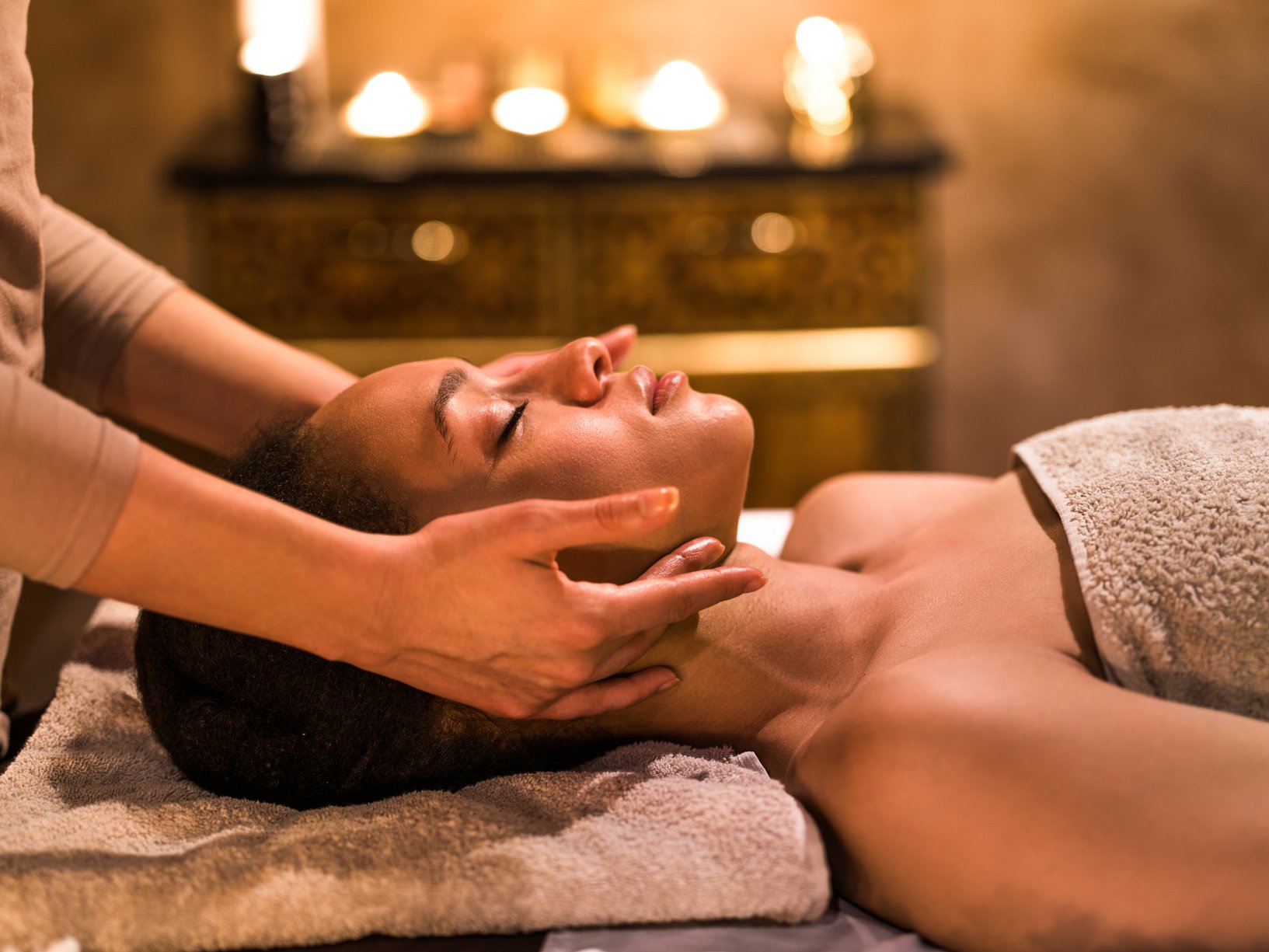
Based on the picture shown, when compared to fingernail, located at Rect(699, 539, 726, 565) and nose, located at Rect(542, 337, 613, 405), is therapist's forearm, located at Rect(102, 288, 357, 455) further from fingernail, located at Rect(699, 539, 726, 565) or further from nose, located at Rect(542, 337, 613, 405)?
fingernail, located at Rect(699, 539, 726, 565)

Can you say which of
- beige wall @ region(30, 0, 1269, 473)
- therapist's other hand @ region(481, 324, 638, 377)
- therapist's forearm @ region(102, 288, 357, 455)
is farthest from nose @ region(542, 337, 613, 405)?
beige wall @ region(30, 0, 1269, 473)

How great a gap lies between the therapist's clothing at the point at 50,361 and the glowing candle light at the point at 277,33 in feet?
5.52

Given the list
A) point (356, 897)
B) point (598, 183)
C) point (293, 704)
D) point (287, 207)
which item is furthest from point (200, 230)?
point (356, 897)

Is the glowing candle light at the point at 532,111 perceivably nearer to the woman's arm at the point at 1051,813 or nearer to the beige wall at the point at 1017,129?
the beige wall at the point at 1017,129

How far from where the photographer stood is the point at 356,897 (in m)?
0.89

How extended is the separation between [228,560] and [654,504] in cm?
32

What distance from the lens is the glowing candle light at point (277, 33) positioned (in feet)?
9.60

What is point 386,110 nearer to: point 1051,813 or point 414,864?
point 414,864

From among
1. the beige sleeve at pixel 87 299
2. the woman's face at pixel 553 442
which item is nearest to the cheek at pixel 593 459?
the woman's face at pixel 553 442

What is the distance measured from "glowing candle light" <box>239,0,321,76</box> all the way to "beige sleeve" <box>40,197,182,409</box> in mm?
1679

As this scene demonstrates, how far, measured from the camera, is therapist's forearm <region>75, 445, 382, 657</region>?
32.2 inches

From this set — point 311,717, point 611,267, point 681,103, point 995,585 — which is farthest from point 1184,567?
point 681,103

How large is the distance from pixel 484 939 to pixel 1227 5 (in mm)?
3258

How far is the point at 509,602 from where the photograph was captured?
0.86 m
